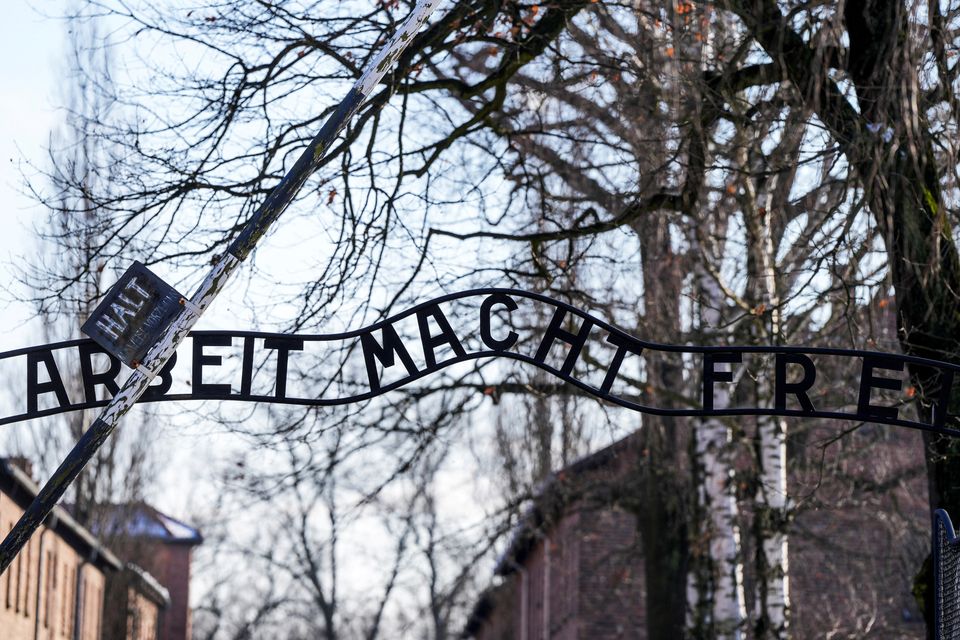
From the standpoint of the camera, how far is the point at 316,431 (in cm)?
1284

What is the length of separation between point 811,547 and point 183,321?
20873 millimetres

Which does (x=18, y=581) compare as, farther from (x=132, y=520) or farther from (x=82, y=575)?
(x=132, y=520)

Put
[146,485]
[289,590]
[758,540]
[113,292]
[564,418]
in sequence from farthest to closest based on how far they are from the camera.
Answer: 1. [289,590]
2. [146,485]
3. [564,418]
4. [758,540]
5. [113,292]

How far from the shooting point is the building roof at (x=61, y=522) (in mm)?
25328

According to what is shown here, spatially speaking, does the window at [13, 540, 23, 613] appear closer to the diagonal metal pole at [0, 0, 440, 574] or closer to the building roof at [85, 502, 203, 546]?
the building roof at [85, 502, 203, 546]

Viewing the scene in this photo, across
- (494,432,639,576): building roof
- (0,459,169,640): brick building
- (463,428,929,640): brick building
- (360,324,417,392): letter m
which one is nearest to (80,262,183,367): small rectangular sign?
(360,324,417,392): letter m

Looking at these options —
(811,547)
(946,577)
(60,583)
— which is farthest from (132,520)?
(946,577)

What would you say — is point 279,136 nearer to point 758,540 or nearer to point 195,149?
point 195,149

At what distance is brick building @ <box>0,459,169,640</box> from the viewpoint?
26656mm

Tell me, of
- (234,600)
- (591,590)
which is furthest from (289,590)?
(591,590)

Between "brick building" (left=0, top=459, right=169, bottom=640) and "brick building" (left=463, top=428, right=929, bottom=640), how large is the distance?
8961 millimetres

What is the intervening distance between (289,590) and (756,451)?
131ft

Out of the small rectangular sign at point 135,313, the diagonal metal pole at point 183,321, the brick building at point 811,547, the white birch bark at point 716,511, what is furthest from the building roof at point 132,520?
the small rectangular sign at point 135,313

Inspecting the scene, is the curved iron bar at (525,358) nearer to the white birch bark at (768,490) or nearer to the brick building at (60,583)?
the white birch bark at (768,490)
